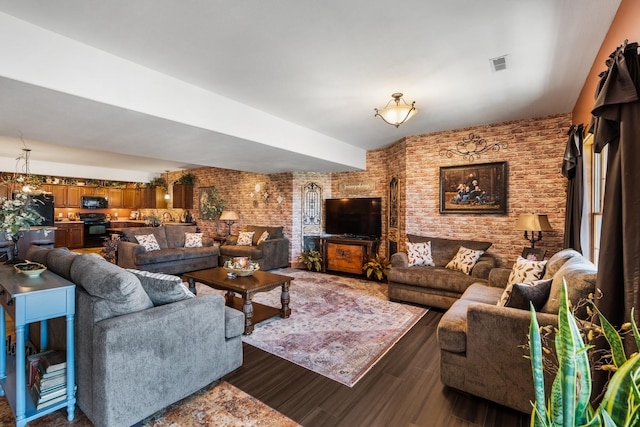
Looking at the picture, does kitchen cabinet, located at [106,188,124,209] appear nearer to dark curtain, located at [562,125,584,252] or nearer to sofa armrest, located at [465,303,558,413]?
sofa armrest, located at [465,303,558,413]

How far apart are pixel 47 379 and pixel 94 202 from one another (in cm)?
978

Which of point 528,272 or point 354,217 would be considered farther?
point 354,217

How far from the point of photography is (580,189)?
3156mm

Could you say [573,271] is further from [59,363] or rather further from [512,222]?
[59,363]

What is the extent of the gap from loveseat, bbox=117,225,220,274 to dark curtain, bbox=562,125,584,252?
20.9 ft

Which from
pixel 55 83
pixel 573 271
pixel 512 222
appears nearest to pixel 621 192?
pixel 573 271

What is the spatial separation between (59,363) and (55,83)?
2093mm

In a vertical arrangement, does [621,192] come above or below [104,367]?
above

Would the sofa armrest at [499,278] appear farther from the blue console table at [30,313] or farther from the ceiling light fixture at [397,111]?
the blue console table at [30,313]

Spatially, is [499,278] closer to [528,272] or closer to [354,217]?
[528,272]

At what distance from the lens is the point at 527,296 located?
2.15 m

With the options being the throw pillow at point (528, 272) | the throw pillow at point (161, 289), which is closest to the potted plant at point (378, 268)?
the throw pillow at point (528, 272)

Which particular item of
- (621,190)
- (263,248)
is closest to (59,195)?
(263,248)

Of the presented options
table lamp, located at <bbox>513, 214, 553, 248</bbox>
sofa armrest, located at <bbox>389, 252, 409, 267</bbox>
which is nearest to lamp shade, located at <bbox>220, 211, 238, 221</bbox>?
sofa armrest, located at <bbox>389, 252, 409, 267</bbox>
